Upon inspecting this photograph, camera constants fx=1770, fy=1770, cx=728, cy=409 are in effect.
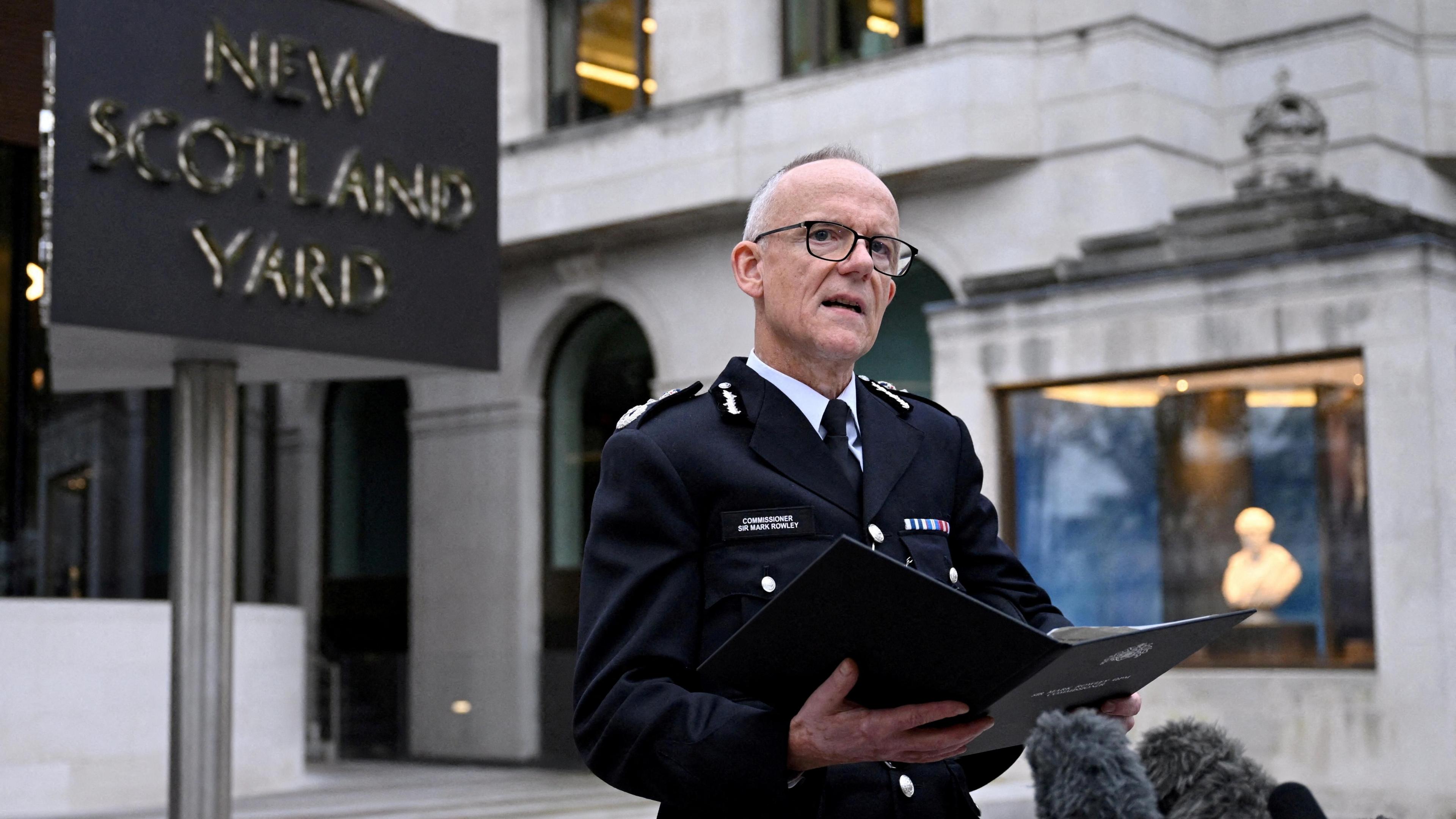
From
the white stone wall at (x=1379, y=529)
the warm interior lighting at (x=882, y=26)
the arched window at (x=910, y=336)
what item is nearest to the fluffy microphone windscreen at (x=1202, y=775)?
the white stone wall at (x=1379, y=529)

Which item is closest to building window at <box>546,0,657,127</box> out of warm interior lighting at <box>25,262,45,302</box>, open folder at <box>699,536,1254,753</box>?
warm interior lighting at <box>25,262,45,302</box>

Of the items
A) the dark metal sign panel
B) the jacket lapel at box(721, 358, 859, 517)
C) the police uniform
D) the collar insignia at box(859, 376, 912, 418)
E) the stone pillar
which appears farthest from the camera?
the stone pillar

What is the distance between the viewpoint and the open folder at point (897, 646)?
238 centimetres

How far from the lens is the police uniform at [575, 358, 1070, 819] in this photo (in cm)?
266

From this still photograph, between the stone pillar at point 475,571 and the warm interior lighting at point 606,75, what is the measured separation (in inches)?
161

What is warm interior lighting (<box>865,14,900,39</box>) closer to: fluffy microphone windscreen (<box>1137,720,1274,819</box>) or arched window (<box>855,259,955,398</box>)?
arched window (<box>855,259,955,398</box>)

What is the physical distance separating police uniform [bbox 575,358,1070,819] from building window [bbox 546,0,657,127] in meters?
19.5

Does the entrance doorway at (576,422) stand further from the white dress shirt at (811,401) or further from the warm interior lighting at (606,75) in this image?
A: the white dress shirt at (811,401)

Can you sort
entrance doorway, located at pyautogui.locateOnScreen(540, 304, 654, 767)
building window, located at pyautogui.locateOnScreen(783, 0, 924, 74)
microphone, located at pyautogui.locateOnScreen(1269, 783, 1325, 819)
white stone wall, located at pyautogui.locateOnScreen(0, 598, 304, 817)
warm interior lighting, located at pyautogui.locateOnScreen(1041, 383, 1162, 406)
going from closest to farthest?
microphone, located at pyautogui.locateOnScreen(1269, 783, 1325, 819) < warm interior lighting, located at pyautogui.locateOnScreen(1041, 383, 1162, 406) < white stone wall, located at pyautogui.locateOnScreen(0, 598, 304, 817) < building window, located at pyautogui.locateOnScreen(783, 0, 924, 74) < entrance doorway, located at pyautogui.locateOnScreen(540, 304, 654, 767)

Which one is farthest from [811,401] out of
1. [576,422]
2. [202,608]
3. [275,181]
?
[576,422]

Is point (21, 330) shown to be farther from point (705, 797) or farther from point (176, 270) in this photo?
point (705, 797)

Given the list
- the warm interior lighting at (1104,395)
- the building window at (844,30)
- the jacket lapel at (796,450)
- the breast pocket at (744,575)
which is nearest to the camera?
the breast pocket at (744,575)

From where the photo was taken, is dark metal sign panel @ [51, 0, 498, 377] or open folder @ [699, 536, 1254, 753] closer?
open folder @ [699, 536, 1254, 753]

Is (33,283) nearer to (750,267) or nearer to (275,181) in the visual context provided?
(275,181)
